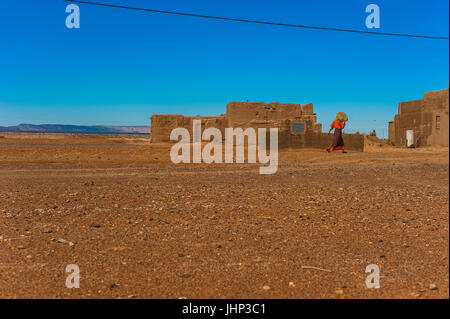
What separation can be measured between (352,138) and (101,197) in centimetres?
1457

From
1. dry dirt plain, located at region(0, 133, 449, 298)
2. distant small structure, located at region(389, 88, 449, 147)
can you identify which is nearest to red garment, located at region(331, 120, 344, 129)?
dry dirt plain, located at region(0, 133, 449, 298)

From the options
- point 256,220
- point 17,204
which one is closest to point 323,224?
point 256,220

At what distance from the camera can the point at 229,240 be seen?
500cm

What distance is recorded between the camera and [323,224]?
18.1 ft

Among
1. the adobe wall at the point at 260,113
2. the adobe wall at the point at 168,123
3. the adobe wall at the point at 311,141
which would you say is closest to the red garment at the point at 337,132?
the adobe wall at the point at 311,141

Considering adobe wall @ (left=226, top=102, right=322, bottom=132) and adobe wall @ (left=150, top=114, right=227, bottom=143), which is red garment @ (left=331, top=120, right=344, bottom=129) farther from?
adobe wall @ (left=150, top=114, right=227, bottom=143)

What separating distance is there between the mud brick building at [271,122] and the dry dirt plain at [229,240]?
1047 cm

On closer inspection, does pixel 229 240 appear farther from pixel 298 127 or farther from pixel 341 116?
pixel 298 127

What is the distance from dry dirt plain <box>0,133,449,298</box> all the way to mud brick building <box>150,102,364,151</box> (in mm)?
10470

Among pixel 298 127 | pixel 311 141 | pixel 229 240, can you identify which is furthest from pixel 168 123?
pixel 229 240

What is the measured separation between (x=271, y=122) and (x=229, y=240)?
20462mm

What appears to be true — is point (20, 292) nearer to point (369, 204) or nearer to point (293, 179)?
point (369, 204)

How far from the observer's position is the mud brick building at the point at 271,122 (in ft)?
64.2

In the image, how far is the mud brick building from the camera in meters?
19.6
